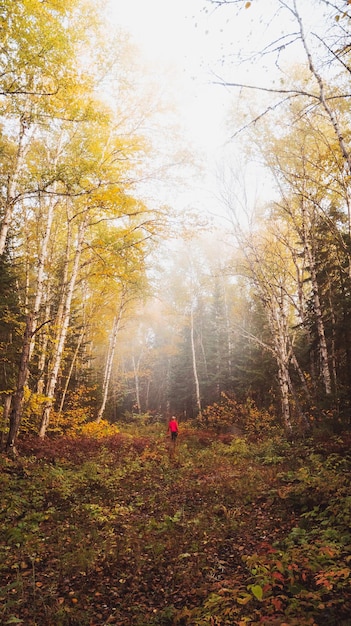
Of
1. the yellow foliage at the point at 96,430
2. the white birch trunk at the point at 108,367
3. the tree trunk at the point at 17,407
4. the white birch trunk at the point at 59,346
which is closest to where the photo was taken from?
the tree trunk at the point at 17,407

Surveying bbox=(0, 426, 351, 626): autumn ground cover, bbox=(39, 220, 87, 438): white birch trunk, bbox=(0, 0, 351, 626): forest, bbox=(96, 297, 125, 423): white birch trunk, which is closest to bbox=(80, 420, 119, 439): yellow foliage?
bbox=(0, 0, 351, 626): forest

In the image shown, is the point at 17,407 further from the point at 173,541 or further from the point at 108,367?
the point at 108,367

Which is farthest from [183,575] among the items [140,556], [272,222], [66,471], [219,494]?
[272,222]

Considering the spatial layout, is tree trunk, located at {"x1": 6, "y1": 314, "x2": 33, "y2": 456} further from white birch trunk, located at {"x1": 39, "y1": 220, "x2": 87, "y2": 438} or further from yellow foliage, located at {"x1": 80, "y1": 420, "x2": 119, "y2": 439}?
yellow foliage, located at {"x1": 80, "y1": 420, "x2": 119, "y2": 439}

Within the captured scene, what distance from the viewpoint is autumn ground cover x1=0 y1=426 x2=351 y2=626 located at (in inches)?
137

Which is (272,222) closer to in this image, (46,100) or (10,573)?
(46,100)

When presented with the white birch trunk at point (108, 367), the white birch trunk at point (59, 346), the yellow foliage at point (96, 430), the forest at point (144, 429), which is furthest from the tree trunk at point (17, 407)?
the white birch trunk at point (108, 367)

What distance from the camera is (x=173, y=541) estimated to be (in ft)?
17.4

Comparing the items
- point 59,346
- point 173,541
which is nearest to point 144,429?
point 59,346

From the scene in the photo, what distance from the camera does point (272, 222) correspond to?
46.2 feet

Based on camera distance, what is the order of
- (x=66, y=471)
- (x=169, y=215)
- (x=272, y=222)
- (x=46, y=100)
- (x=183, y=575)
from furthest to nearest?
(x=272, y=222)
(x=169, y=215)
(x=66, y=471)
(x=46, y=100)
(x=183, y=575)

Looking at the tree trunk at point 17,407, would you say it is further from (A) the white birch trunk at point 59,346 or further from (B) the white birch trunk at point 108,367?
(B) the white birch trunk at point 108,367

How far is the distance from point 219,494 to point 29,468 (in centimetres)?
437

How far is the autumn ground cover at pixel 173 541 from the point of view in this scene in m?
3.47
